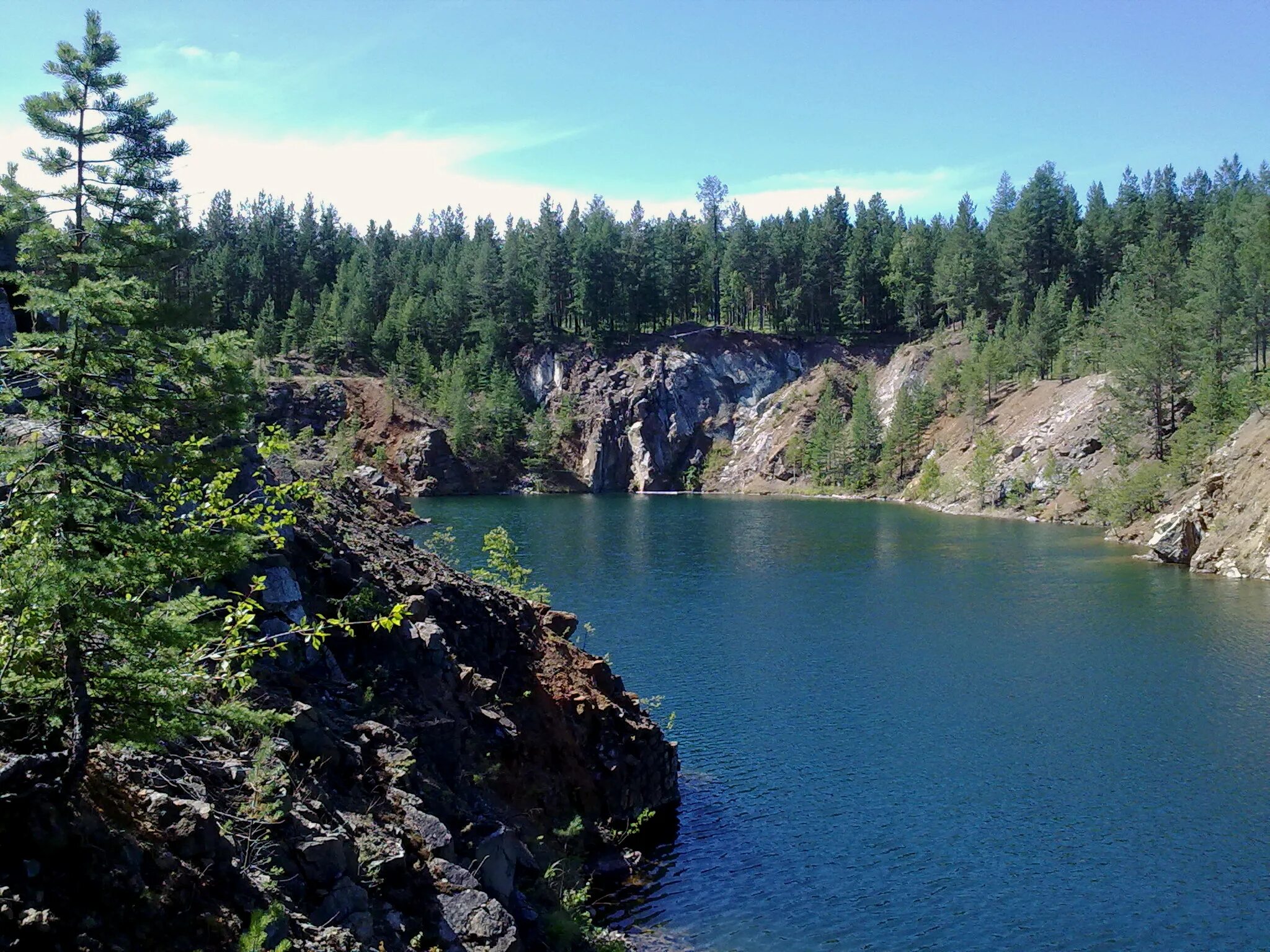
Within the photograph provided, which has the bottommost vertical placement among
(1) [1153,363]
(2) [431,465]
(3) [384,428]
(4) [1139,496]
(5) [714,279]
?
(4) [1139,496]

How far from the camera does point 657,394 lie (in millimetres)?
144625

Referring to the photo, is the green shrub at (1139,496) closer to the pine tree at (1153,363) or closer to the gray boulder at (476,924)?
the pine tree at (1153,363)

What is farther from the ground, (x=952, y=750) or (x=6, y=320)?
(x=6, y=320)

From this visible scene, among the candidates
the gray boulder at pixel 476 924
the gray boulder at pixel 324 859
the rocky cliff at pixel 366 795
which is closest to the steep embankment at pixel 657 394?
the rocky cliff at pixel 366 795

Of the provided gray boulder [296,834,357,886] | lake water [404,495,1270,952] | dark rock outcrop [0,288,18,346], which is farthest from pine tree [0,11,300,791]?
lake water [404,495,1270,952]

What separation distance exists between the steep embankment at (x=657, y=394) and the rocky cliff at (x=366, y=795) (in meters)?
108

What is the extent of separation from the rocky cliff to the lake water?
151 inches

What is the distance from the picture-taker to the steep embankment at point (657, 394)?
142 m

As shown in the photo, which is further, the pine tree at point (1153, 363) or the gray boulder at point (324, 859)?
the pine tree at point (1153, 363)

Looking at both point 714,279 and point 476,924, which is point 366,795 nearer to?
point 476,924

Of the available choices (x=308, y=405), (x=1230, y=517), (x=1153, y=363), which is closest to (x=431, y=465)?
(x=308, y=405)

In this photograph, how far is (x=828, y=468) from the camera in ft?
429

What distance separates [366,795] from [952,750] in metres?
22.1

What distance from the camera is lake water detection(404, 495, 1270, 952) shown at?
22.8 meters
